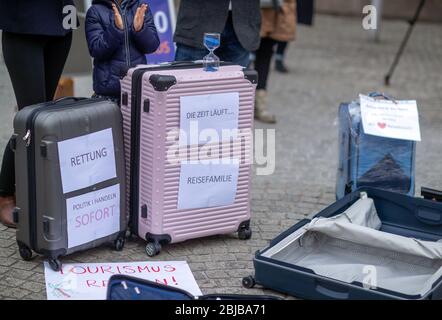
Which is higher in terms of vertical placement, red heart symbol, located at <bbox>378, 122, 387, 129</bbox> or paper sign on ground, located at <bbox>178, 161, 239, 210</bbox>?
red heart symbol, located at <bbox>378, 122, 387, 129</bbox>

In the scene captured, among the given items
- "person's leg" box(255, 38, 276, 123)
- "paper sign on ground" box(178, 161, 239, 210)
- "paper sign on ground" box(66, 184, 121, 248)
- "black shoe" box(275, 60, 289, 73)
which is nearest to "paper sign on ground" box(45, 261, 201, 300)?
"paper sign on ground" box(66, 184, 121, 248)

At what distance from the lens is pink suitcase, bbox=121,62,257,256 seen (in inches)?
168

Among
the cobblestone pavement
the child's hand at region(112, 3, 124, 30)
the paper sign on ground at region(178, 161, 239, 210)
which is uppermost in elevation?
the child's hand at region(112, 3, 124, 30)

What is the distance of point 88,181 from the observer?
4.20 metres

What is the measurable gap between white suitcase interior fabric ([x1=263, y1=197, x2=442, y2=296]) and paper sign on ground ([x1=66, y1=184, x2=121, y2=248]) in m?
0.81

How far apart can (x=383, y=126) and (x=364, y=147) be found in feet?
0.56

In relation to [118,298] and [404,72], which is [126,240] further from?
[404,72]

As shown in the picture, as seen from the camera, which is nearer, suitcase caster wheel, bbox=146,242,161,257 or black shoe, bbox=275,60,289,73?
suitcase caster wheel, bbox=146,242,161,257

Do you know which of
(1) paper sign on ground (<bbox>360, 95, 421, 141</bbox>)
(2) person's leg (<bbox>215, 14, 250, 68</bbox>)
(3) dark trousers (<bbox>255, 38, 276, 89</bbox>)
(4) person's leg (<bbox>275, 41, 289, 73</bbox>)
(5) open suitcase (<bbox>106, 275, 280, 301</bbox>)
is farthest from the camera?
(4) person's leg (<bbox>275, 41, 289, 73</bbox>)

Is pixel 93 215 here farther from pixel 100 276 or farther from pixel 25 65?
pixel 25 65

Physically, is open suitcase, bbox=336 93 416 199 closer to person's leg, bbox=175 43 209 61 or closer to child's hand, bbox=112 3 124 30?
person's leg, bbox=175 43 209 61

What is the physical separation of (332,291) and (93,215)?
4.04 ft
